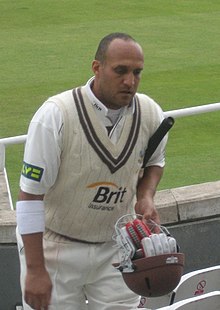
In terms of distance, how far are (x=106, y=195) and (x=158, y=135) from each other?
0.35 meters

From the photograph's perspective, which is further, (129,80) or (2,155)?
(2,155)

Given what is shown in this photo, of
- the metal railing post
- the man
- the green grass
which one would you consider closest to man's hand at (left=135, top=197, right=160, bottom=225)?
the man

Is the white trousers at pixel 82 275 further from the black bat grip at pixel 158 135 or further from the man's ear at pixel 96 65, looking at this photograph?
the man's ear at pixel 96 65

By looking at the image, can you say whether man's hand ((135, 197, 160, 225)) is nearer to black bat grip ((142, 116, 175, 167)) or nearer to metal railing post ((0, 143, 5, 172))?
black bat grip ((142, 116, 175, 167))

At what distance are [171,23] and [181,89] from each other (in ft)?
13.6

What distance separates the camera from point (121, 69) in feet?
13.8

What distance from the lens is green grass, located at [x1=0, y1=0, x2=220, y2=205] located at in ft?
30.2

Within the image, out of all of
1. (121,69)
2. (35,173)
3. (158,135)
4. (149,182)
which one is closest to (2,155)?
(149,182)

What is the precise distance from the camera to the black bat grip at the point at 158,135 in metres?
4.49

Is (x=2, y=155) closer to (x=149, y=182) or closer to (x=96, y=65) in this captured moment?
(x=149, y=182)

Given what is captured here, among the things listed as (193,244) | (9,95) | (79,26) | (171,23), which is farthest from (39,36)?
(193,244)

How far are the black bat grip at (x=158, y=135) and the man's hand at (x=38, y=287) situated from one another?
27.9 inches

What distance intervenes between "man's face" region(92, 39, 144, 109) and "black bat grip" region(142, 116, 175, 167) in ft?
0.92

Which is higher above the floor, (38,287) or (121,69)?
(121,69)
